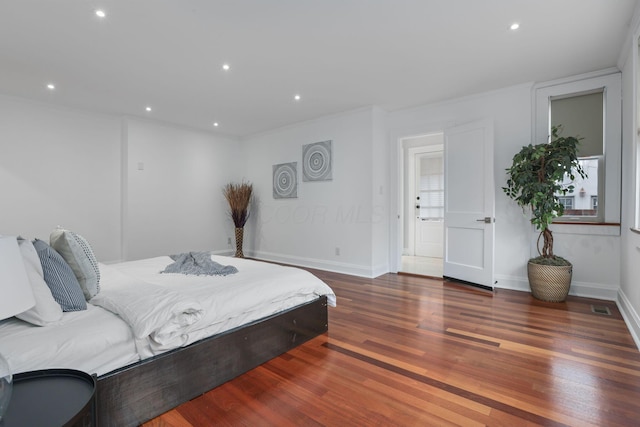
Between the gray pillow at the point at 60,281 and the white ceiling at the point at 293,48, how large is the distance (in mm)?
1805

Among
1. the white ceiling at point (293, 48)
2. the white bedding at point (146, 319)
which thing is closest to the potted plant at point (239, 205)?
the white ceiling at point (293, 48)

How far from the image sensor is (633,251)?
272 centimetres

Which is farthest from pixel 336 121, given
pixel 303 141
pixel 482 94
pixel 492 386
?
pixel 492 386

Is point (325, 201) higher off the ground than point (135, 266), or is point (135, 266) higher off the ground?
point (325, 201)

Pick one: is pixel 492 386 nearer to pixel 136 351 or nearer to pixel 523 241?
pixel 136 351

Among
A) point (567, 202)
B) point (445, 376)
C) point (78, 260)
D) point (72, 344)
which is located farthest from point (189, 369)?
point (567, 202)

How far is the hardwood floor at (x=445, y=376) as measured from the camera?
1634mm

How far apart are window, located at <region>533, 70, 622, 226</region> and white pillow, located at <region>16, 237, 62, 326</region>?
4.65m

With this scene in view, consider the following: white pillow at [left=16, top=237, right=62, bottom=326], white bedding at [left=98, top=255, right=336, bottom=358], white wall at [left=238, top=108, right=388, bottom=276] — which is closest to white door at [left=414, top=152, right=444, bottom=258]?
white wall at [left=238, top=108, right=388, bottom=276]

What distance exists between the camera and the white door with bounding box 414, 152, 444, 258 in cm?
659

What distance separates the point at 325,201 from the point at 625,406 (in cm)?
404

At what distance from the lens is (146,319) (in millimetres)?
1599

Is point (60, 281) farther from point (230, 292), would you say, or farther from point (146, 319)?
point (230, 292)

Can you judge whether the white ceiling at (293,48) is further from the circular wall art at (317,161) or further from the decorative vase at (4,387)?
the decorative vase at (4,387)
